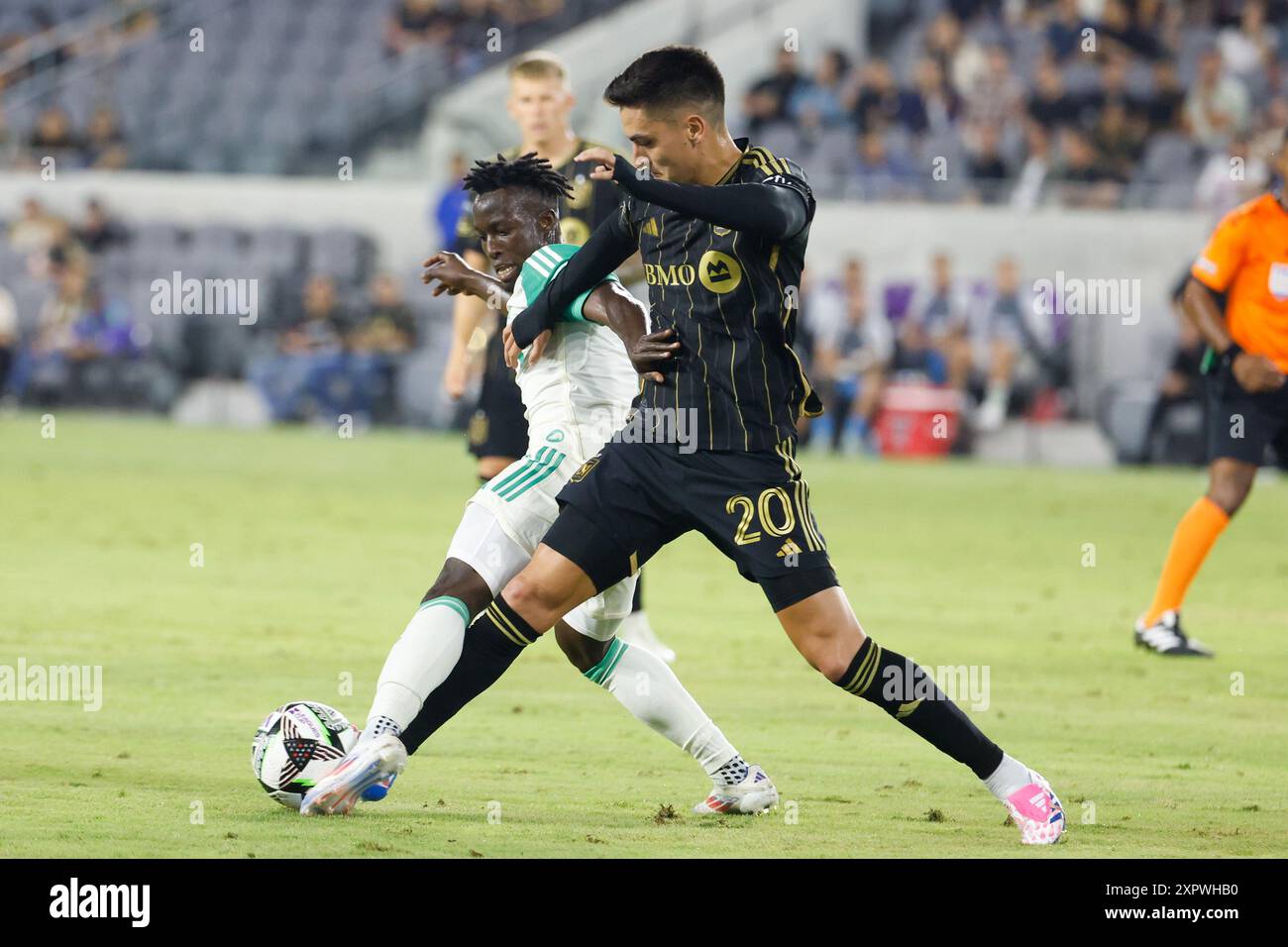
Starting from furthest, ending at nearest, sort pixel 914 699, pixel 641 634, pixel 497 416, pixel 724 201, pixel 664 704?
pixel 641 634
pixel 497 416
pixel 664 704
pixel 914 699
pixel 724 201

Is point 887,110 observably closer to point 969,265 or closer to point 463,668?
point 969,265

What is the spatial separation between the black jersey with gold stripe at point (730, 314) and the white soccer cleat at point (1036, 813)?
1251mm

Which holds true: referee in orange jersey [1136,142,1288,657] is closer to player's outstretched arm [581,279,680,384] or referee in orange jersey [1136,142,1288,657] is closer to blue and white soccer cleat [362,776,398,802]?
player's outstretched arm [581,279,680,384]

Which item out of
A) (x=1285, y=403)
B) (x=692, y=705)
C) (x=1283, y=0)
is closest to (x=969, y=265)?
(x=1283, y=0)

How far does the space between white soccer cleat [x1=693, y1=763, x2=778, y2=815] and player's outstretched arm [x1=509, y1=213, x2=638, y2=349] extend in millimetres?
1532

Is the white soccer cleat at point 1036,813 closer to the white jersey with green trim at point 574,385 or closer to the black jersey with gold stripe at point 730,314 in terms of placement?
the black jersey with gold stripe at point 730,314

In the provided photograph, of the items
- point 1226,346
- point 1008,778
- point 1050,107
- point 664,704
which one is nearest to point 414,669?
point 664,704

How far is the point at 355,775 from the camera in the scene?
5.82m

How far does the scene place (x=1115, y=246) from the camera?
23109 millimetres

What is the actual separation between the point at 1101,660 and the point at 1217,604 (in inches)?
97.5

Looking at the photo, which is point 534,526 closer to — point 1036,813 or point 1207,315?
point 1036,813

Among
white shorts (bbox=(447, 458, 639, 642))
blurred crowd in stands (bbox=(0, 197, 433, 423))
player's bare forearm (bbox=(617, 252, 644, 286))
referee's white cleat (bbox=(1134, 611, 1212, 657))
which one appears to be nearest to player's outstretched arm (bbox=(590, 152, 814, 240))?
white shorts (bbox=(447, 458, 639, 642))

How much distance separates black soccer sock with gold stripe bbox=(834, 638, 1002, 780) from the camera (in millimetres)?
5750

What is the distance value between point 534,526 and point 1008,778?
5.34ft
